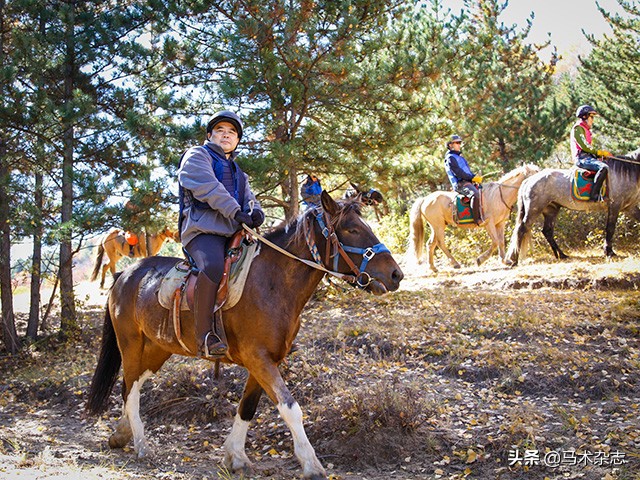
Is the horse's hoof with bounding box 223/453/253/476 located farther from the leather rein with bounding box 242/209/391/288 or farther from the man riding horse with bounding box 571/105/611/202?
the man riding horse with bounding box 571/105/611/202

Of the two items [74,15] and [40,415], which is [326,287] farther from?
[74,15]

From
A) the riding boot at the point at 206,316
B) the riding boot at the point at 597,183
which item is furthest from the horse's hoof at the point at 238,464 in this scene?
the riding boot at the point at 597,183

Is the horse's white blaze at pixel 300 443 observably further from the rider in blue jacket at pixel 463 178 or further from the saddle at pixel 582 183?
the saddle at pixel 582 183

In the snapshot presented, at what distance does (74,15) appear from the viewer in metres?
10.9

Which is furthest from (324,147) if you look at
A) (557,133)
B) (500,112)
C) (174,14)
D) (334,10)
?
(557,133)

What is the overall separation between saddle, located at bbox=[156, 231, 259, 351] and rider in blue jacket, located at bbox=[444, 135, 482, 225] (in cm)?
895

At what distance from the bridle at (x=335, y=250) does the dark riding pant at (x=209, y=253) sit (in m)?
0.71

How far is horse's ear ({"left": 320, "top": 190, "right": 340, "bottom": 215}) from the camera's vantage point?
474 centimetres

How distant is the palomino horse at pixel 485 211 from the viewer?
1394 cm

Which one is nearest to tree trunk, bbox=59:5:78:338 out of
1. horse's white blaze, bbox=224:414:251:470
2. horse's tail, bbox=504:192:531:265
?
horse's white blaze, bbox=224:414:251:470

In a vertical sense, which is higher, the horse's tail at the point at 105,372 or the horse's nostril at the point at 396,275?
the horse's nostril at the point at 396,275

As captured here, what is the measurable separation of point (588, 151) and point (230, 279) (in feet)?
31.6

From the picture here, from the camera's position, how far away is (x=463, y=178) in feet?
44.5

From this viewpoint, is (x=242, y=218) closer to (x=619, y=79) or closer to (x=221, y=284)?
(x=221, y=284)
